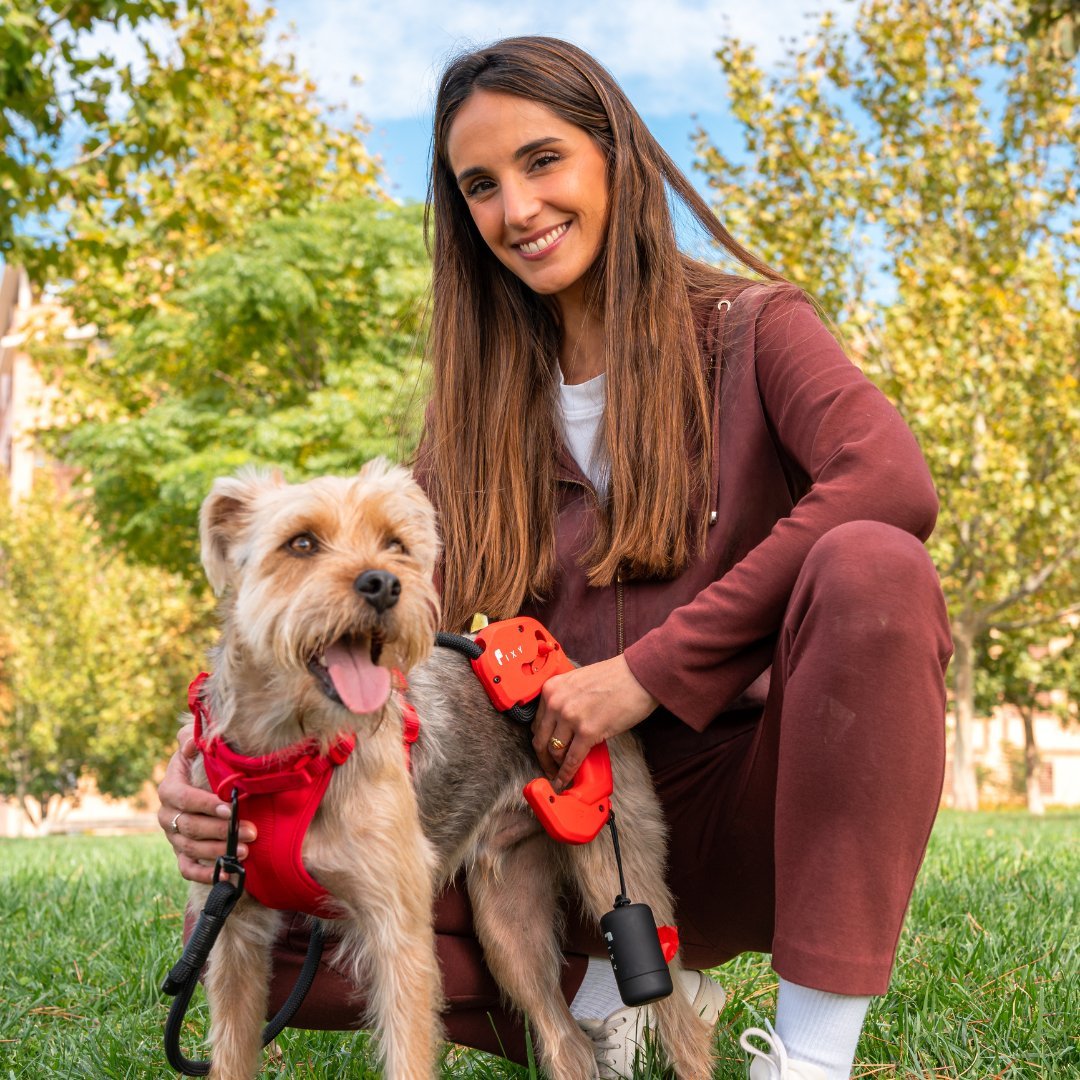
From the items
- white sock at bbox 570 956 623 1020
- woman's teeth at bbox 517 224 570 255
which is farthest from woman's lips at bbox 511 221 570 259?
white sock at bbox 570 956 623 1020

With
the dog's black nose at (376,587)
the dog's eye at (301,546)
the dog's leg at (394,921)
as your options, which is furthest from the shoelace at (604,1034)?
the dog's eye at (301,546)

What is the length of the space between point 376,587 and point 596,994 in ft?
5.02

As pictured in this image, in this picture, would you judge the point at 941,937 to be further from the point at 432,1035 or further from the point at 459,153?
the point at 459,153

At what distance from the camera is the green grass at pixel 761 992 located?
2.99m

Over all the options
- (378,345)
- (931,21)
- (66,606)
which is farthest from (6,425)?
(931,21)

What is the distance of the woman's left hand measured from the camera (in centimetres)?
277

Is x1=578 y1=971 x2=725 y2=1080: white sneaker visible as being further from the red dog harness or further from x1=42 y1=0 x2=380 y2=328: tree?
x1=42 y1=0 x2=380 y2=328: tree

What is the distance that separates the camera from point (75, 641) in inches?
1237

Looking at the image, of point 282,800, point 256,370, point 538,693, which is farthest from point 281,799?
point 256,370

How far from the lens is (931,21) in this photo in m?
19.0

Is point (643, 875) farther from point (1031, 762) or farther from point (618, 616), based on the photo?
point (1031, 762)

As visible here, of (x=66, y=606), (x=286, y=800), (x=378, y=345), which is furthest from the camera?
(x=66, y=606)

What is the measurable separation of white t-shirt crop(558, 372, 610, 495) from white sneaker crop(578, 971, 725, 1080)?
4.68ft

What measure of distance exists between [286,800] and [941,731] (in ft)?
4.60
